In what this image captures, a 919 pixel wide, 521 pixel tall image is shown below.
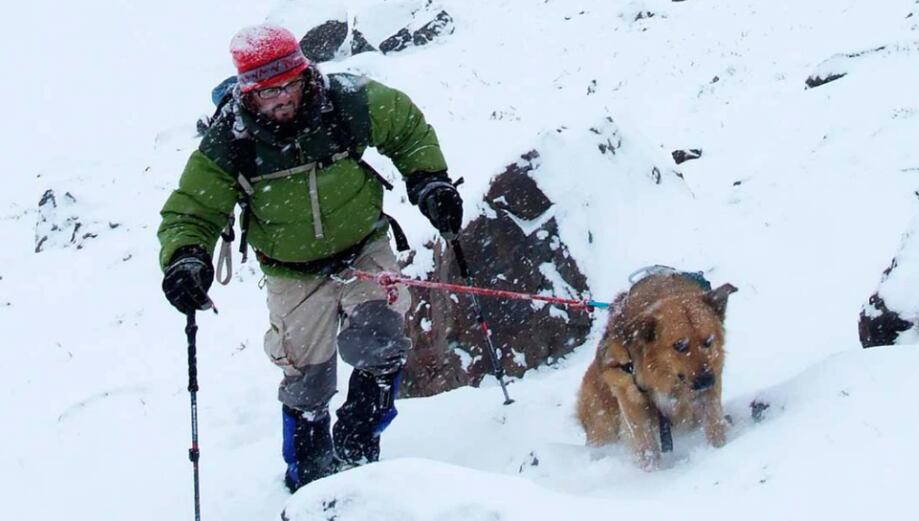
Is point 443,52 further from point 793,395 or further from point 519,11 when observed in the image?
point 793,395

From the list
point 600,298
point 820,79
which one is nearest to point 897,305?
point 600,298

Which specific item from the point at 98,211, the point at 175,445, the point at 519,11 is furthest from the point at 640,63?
the point at 175,445

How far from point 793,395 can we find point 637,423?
2.62 feet

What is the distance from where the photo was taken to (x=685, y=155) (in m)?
10.6

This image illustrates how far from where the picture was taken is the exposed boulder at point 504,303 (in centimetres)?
Answer: 638

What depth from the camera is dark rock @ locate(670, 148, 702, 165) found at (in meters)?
10.6

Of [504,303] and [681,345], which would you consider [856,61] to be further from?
[681,345]

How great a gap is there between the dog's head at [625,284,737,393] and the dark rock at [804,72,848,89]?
945cm

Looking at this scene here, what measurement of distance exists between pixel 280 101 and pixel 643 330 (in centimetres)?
223

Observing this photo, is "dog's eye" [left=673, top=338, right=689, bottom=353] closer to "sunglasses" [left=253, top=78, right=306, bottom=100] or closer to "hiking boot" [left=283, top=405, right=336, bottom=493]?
"hiking boot" [left=283, top=405, right=336, bottom=493]

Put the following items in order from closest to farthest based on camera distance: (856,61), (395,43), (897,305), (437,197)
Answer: (897,305) → (437,197) → (856,61) → (395,43)

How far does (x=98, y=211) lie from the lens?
50.9ft

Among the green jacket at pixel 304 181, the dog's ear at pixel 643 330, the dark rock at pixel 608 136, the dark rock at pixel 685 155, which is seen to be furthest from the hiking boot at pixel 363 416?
the dark rock at pixel 685 155

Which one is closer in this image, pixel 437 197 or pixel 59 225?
pixel 437 197
